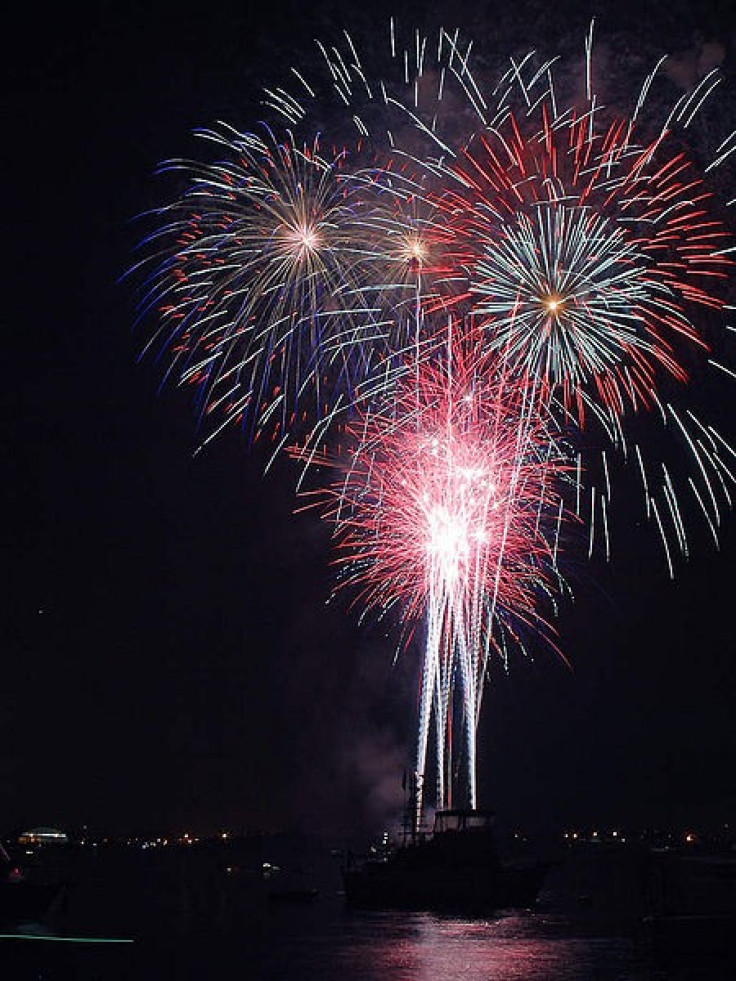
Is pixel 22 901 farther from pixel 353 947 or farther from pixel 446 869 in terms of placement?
pixel 446 869

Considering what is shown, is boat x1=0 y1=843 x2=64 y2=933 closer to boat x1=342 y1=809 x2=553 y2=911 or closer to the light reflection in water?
the light reflection in water

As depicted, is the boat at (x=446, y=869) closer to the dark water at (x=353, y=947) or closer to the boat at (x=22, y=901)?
the dark water at (x=353, y=947)

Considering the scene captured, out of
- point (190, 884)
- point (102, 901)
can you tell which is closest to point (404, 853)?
point (102, 901)

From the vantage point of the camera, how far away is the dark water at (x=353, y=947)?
186 ft

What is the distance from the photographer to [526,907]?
105 metres

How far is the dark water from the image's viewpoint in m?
56.8

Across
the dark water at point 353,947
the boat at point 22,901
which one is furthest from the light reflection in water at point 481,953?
the boat at point 22,901

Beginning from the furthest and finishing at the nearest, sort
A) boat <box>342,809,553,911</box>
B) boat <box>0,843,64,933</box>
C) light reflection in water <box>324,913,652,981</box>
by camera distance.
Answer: boat <box>342,809,553,911</box> < boat <box>0,843,64,933</box> < light reflection in water <box>324,913,652,981</box>

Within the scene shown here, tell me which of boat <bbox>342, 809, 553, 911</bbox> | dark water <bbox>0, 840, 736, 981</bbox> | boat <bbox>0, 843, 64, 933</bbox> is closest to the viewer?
dark water <bbox>0, 840, 736, 981</bbox>

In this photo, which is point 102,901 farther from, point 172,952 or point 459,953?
point 459,953

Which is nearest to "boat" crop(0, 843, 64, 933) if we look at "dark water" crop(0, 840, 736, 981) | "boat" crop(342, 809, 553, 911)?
"dark water" crop(0, 840, 736, 981)

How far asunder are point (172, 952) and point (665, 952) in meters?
31.7

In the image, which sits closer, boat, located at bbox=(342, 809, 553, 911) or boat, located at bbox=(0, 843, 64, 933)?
boat, located at bbox=(0, 843, 64, 933)

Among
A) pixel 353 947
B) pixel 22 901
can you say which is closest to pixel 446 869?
pixel 353 947
